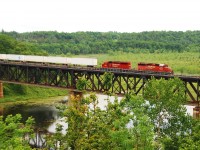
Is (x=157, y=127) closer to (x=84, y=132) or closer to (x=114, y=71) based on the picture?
(x=84, y=132)

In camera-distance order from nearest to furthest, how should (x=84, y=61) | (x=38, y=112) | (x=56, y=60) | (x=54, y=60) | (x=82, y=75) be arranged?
1. (x=82, y=75)
2. (x=84, y=61)
3. (x=38, y=112)
4. (x=56, y=60)
5. (x=54, y=60)

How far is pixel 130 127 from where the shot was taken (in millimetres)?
36312

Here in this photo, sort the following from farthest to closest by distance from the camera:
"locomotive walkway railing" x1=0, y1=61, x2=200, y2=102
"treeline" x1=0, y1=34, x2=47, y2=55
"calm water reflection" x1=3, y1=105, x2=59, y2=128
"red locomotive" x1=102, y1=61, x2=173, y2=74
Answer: "treeline" x1=0, y1=34, x2=47, y2=55 → "calm water reflection" x1=3, y1=105, x2=59, y2=128 → "red locomotive" x1=102, y1=61, x2=173, y2=74 → "locomotive walkway railing" x1=0, y1=61, x2=200, y2=102

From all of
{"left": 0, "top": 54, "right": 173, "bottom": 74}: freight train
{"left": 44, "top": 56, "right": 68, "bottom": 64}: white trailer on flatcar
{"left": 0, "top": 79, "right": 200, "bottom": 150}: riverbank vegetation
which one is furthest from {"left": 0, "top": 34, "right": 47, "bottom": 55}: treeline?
{"left": 0, "top": 79, "right": 200, "bottom": 150}: riverbank vegetation

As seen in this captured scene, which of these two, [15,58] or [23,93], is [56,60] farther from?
[23,93]

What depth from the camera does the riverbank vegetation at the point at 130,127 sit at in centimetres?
3331

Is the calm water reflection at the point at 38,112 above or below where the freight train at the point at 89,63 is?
below

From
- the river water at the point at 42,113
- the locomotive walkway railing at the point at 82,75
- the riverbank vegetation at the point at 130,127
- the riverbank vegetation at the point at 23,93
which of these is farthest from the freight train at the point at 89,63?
the riverbank vegetation at the point at 130,127

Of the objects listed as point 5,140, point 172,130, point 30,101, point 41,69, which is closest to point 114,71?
point 41,69

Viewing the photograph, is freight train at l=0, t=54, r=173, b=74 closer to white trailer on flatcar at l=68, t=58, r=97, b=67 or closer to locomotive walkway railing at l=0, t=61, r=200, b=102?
white trailer on flatcar at l=68, t=58, r=97, b=67

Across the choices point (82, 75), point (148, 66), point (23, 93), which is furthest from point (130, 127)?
point (23, 93)

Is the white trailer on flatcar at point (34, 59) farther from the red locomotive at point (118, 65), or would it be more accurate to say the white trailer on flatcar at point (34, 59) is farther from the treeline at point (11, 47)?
the treeline at point (11, 47)

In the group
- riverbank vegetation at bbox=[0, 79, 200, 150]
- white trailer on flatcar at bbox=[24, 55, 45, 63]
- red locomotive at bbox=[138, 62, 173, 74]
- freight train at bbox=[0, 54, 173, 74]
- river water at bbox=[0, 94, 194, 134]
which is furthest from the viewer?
white trailer on flatcar at bbox=[24, 55, 45, 63]

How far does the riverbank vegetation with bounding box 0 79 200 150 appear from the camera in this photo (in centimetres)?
3331
